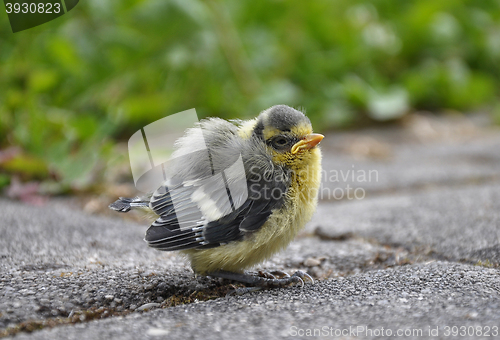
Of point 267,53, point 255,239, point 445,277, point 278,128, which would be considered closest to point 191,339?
point 255,239

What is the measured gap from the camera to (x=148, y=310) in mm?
1771

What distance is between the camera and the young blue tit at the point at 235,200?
6.54 feet

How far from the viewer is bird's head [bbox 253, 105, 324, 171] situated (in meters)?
2.25

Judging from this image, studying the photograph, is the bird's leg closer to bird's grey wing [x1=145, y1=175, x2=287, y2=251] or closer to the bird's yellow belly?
the bird's yellow belly

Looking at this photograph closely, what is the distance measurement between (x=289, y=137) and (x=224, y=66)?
361cm

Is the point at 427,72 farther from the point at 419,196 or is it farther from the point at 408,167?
the point at 419,196

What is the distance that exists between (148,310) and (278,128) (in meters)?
1.01

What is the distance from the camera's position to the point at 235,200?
6.68ft

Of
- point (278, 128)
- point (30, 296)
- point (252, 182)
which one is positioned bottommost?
point (30, 296)

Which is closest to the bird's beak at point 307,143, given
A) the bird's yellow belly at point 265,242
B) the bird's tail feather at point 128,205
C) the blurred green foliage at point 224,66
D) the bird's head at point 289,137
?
the bird's head at point 289,137

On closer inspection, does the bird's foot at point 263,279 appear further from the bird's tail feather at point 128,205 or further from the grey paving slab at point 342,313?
the bird's tail feather at point 128,205

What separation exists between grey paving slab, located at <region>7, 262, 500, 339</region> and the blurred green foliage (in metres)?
2.22

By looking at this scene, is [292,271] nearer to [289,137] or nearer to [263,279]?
[263,279]

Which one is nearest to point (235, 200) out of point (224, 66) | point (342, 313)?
point (342, 313)
